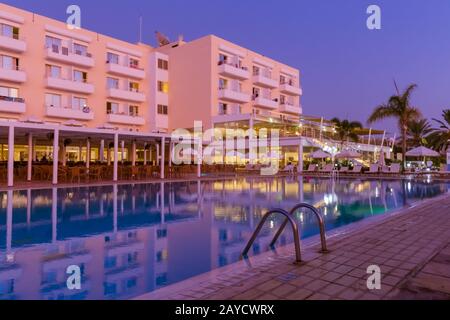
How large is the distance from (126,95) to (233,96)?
10351 mm

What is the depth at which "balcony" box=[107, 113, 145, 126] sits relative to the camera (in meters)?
32.1

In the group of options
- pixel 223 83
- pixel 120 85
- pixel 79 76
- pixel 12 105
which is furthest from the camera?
pixel 223 83

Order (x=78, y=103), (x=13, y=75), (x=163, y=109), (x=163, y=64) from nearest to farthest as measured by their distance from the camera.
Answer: (x=13, y=75)
(x=78, y=103)
(x=163, y=109)
(x=163, y=64)

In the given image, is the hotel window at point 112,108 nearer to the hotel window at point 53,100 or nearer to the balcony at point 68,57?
the balcony at point 68,57

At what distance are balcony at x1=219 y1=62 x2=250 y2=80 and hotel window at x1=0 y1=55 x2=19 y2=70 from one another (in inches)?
685

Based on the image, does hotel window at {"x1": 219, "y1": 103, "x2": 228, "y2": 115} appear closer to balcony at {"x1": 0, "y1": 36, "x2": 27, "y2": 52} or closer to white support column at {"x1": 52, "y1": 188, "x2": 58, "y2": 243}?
balcony at {"x1": 0, "y1": 36, "x2": 27, "y2": 52}

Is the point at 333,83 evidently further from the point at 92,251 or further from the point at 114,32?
the point at 92,251

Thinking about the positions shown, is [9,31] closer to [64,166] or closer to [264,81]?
[64,166]

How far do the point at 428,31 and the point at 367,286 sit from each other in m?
25.9

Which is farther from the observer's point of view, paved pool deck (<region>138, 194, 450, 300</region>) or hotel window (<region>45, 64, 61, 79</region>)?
hotel window (<region>45, 64, 61, 79</region>)

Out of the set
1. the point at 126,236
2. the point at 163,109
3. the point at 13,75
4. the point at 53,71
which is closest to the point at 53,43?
the point at 53,71

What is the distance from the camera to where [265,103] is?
39125mm

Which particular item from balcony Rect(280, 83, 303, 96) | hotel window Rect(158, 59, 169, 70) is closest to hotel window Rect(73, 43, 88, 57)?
hotel window Rect(158, 59, 169, 70)

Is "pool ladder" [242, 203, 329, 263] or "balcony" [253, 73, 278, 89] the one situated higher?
"balcony" [253, 73, 278, 89]
